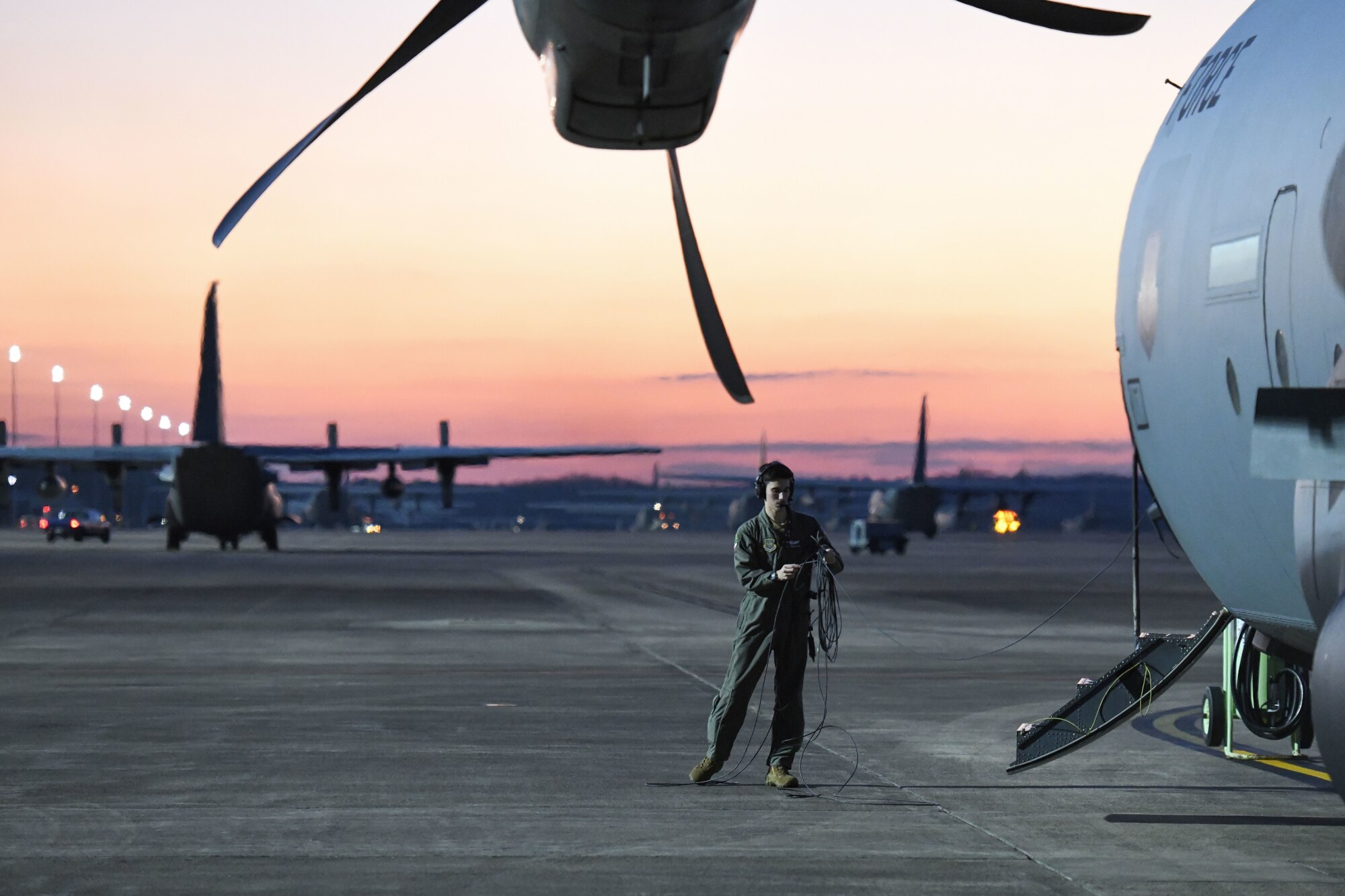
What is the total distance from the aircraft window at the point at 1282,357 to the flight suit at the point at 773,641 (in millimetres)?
3094

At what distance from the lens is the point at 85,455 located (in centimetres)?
5666

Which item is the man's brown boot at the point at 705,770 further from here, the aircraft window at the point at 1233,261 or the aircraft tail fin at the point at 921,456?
the aircraft tail fin at the point at 921,456

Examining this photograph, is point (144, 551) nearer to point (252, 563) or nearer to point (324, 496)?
point (252, 563)

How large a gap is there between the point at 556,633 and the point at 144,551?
41322 millimetres

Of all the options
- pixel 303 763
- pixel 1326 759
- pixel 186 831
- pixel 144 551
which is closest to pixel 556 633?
pixel 303 763

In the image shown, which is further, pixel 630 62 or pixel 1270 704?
pixel 1270 704

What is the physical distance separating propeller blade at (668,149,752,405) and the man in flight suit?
0.96 m

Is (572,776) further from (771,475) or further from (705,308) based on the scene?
(705,308)

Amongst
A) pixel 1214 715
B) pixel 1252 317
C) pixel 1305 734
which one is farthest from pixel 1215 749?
pixel 1252 317

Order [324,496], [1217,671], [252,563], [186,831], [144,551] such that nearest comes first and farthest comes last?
[186,831] → [1217,671] → [252,563] → [144,551] → [324,496]

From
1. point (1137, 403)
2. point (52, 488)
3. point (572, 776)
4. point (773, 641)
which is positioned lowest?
point (572, 776)

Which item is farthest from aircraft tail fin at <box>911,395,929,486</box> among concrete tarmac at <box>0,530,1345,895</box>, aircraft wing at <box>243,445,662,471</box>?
concrete tarmac at <box>0,530,1345,895</box>

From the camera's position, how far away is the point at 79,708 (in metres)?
13.6

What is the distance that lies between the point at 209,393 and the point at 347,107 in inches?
1914
